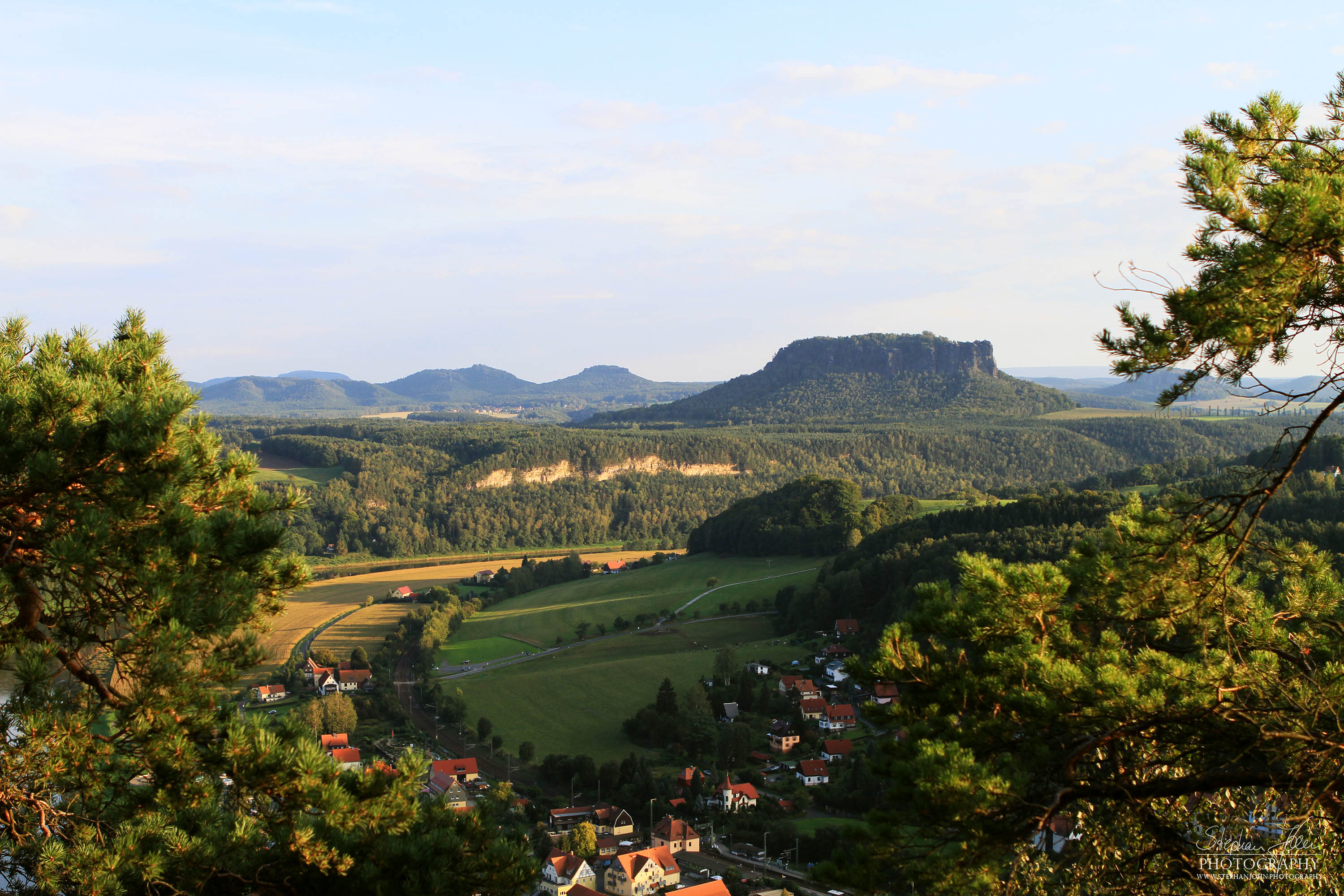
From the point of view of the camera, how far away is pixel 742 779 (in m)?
30.4

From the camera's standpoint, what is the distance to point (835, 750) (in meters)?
32.3

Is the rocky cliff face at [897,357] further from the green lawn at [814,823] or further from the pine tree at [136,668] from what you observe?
the pine tree at [136,668]

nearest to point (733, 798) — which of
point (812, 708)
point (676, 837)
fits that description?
point (676, 837)

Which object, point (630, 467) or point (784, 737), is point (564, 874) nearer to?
point (784, 737)

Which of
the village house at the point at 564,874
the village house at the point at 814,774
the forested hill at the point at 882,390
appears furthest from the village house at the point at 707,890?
the forested hill at the point at 882,390

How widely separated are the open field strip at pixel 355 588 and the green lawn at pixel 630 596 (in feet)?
11.3

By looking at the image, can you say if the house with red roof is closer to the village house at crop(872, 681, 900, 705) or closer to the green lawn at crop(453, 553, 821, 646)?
the green lawn at crop(453, 553, 821, 646)

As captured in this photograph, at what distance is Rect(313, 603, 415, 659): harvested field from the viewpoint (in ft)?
170

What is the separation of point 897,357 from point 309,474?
123158 millimetres

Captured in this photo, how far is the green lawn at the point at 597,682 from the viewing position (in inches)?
1396

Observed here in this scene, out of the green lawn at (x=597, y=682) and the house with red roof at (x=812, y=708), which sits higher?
the house with red roof at (x=812, y=708)

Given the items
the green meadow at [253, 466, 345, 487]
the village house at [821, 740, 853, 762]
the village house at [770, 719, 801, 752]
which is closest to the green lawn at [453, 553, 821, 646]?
the village house at [770, 719, 801, 752]

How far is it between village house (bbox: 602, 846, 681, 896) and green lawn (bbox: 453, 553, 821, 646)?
30.2m

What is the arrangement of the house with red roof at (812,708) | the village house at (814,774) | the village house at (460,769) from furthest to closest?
the house with red roof at (812,708), the village house at (814,774), the village house at (460,769)
